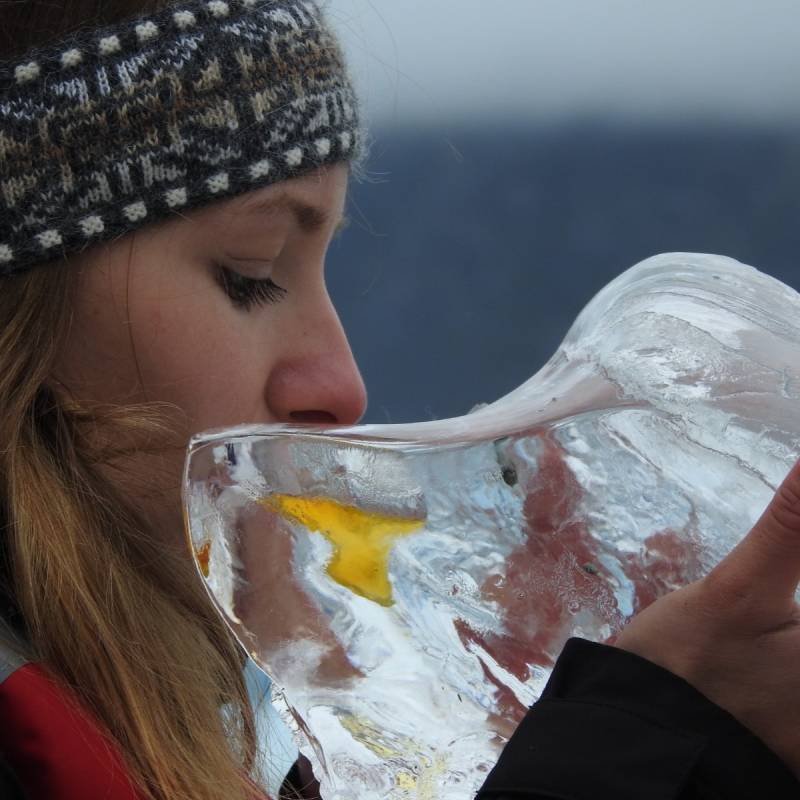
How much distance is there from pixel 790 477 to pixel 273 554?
10.1 inches

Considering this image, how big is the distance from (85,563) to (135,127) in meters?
0.24

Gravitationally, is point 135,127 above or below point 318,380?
above

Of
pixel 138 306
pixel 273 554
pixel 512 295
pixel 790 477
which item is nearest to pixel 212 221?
pixel 138 306

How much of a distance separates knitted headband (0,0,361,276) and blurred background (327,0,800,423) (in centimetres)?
56

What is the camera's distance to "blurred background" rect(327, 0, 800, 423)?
1.18 metres

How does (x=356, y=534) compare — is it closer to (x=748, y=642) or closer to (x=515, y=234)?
(x=748, y=642)

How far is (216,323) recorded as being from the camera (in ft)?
2.04

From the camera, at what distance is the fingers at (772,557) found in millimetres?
425

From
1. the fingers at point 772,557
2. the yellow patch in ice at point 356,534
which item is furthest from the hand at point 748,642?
the yellow patch in ice at point 356,534

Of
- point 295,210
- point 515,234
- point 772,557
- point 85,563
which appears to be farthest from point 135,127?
point 515,234

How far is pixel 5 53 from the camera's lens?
0.60 m

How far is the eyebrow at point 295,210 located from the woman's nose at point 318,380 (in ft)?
0.16

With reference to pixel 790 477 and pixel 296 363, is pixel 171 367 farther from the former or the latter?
pixel 790 477

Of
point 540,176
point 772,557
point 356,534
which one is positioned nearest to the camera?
point 772,557
